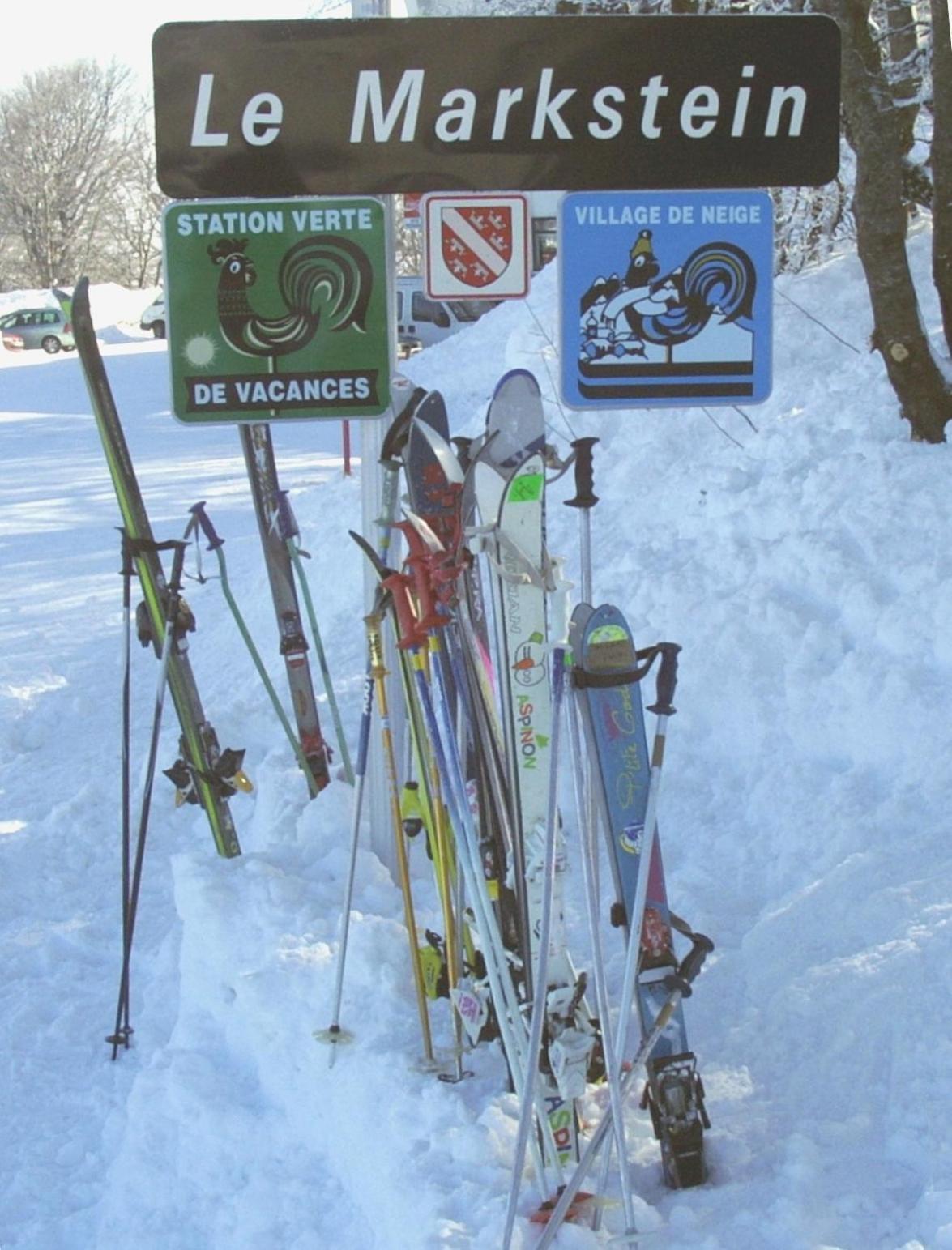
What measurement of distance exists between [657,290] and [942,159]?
11.3ft

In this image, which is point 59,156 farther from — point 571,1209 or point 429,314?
point 571,1209

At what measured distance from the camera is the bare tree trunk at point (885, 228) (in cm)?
584

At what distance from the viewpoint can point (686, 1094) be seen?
117 inches

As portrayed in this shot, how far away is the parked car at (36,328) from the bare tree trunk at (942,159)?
80.5 ft

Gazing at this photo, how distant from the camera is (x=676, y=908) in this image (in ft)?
14.4

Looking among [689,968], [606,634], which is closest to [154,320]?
[606,634]

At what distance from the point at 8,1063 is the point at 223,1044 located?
0.82m

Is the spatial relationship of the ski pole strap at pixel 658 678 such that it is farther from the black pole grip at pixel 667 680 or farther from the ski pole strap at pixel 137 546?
the ski pole strap at pixel 137 546

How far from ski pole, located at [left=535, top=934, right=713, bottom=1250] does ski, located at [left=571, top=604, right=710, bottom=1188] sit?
2 cm

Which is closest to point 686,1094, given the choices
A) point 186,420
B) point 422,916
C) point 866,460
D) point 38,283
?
point 422,916

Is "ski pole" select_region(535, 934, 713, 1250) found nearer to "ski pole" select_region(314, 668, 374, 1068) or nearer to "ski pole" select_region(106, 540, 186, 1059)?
"ski pole" select_region(314, 668, 374, 1068)

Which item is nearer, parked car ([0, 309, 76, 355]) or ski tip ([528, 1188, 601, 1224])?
ski tip ([528, 1188, 601, 1224])

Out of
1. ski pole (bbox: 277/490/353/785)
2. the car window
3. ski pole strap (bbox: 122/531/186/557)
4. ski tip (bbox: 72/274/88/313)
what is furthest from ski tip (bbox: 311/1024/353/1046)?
the car window

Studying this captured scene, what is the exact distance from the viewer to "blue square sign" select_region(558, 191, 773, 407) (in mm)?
Result: 3305
